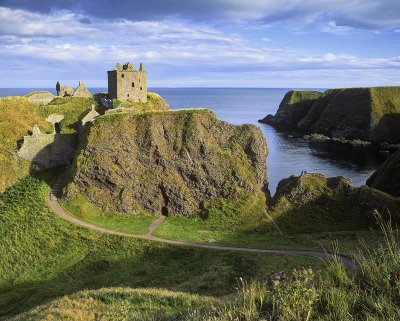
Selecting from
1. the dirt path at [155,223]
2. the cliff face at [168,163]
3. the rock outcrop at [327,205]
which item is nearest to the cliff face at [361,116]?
the rock outcrop at [327,205]

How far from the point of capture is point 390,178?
261 ft

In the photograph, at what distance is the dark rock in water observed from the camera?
77000mm

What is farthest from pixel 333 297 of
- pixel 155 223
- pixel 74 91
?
pixel 74 91

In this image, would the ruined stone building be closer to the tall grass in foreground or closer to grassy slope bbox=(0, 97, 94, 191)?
grassy slope bbox=(0, 97, 94, 191)

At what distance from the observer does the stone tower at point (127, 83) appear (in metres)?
79.9

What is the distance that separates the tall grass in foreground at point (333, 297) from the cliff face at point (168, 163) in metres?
47.8

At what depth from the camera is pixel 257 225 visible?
56.3m

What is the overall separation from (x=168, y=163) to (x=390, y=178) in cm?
4596

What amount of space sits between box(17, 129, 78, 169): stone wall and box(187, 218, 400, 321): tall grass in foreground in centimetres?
6015

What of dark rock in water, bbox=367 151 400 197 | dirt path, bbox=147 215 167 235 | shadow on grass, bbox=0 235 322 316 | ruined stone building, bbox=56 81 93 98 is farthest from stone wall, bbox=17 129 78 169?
dark rock in water, bbox=367 151 400 197

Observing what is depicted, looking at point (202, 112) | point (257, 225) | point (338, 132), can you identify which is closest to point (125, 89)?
point (202, 112)

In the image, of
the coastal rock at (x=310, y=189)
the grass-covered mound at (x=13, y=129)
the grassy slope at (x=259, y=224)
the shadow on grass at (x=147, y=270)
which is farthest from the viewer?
the grass-covered mound at (x=13, y=129)

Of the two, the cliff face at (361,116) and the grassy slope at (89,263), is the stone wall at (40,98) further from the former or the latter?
the cliff face at (361,116)

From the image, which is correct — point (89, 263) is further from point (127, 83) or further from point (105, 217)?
point (127, 83)
